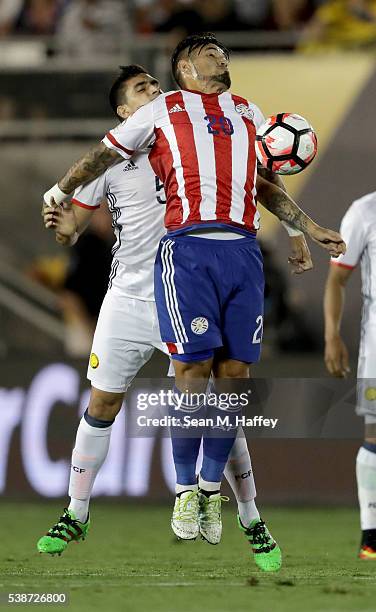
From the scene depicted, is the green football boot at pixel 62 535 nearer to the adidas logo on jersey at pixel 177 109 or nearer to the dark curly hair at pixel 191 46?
the adidas logo on jersey at pixel 177 109

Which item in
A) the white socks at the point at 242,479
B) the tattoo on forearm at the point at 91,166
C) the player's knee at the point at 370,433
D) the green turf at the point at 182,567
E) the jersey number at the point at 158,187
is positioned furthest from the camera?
the player's knee at the point at 370,433

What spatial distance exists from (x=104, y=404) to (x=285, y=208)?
1.29 meters

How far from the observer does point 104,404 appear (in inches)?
261

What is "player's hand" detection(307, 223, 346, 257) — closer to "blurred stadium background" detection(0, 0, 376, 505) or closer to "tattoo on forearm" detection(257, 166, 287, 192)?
"tattoo on forearm" detection(257, 166, 287, 192)

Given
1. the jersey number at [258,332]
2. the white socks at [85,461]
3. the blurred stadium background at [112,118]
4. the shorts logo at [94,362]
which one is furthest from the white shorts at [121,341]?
the blurred stadium background at [112,118]

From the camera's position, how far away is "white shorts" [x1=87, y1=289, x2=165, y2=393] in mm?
6555

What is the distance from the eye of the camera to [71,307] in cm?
1088

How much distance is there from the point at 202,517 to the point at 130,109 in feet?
6.52

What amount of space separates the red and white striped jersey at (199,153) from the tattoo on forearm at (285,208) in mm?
162

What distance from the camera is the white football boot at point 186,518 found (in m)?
6.05

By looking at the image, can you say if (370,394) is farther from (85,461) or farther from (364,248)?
(85,461)

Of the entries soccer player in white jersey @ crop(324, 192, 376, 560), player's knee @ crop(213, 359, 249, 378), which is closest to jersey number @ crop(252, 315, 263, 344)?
player's knee @ crop(213, 359, 249, 378)

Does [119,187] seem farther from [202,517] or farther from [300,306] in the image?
[300,306]

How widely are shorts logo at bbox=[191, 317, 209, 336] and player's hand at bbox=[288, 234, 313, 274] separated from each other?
570 millimetres
